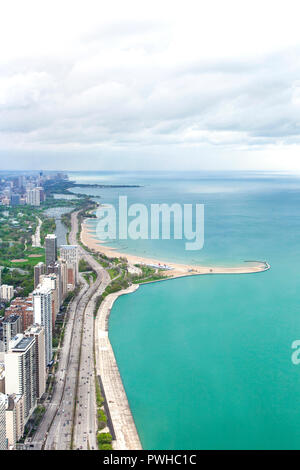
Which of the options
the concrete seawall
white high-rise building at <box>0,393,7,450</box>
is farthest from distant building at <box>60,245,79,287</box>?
white high-rise building at <box>0,393,7,450</box>

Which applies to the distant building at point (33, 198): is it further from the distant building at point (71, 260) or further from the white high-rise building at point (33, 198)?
the distant building at point (71, 260)

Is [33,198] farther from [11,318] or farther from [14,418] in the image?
[14,418]

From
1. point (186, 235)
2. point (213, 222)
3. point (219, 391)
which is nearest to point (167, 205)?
point (213, 222)

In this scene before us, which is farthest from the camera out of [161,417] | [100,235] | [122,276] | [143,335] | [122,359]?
[100,235]

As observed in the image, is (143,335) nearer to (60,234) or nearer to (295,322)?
(295,322)

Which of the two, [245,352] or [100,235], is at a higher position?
[100,235]

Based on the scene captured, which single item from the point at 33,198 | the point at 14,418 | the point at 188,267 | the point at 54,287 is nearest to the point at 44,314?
the point at 54,287

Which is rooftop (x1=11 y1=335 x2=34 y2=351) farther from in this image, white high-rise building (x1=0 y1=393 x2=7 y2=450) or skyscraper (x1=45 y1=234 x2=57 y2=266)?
skyscraper (x1=45 y1=234 x2=57 y2=266)

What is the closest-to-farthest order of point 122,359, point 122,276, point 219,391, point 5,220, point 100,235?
point 219,391
point 122,359
point 122,276
point 100,235
point 5,220
